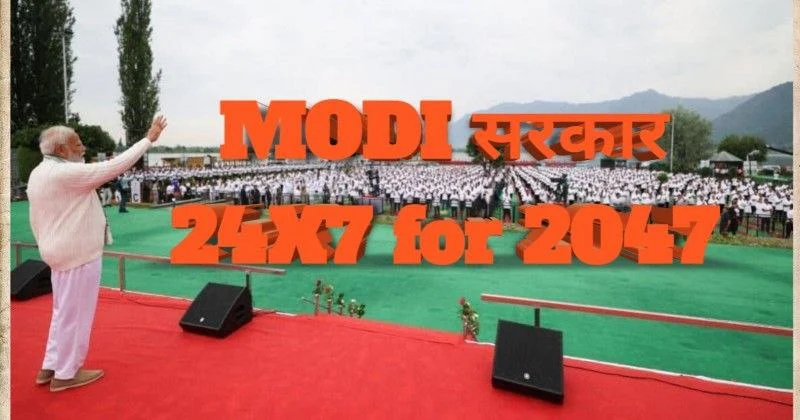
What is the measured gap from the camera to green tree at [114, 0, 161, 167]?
2923 cm

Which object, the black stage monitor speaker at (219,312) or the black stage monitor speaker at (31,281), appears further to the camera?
the black stage monitor speaker at (31,281)

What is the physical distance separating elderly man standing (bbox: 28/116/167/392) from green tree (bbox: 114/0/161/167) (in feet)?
98.4

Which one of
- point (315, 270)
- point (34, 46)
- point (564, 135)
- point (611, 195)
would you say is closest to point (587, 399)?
point (315, 270)

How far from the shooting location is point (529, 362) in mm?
3363

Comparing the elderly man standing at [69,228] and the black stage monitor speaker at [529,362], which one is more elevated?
the elderly man standing at [69,228]

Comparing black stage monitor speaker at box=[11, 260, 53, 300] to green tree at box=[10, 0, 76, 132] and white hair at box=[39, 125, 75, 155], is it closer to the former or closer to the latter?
white hair at box=[39, 125, 75, 155]

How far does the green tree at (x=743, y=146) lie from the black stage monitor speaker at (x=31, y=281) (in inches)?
2905
